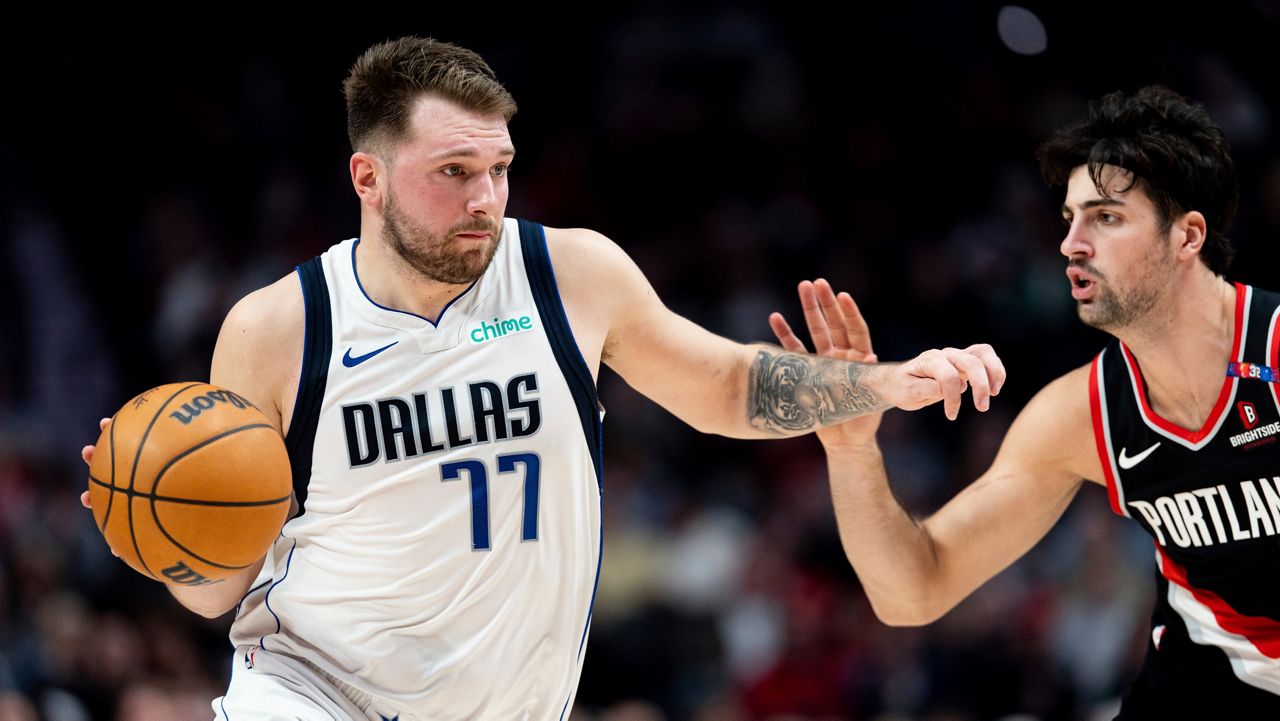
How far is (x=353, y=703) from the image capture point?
4.23 m

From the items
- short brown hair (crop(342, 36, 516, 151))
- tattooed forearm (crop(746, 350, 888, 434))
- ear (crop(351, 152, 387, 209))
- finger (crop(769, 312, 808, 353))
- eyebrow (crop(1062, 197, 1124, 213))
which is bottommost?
tattooed forearm (crop(746, 350, 888, 434))

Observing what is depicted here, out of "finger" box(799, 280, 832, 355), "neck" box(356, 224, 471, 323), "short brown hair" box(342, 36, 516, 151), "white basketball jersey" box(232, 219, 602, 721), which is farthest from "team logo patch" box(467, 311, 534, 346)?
"finger" box(799, 280, 832, 355)

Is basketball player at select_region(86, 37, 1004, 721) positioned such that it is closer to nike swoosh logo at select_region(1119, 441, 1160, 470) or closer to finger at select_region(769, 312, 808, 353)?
finger at select_region(769, 312, 808, 353)

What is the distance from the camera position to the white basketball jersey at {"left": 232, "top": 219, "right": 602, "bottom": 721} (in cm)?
415

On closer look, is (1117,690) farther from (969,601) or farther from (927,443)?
(927,443)

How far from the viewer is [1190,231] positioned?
4.81m

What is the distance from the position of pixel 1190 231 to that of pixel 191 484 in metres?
3.35

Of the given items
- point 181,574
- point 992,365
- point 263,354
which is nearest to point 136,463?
point 181,574

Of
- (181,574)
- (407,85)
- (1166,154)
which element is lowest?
(181,574)

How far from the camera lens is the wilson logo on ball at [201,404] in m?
3.88

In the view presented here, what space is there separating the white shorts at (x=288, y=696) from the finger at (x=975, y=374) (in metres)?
1.93

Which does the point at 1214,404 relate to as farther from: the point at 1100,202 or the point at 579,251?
the point at 579,251

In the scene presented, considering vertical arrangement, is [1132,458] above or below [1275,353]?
below

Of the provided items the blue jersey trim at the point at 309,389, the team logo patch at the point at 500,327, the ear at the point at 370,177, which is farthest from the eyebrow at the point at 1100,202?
the blue jersey trim at the point at 309,389
